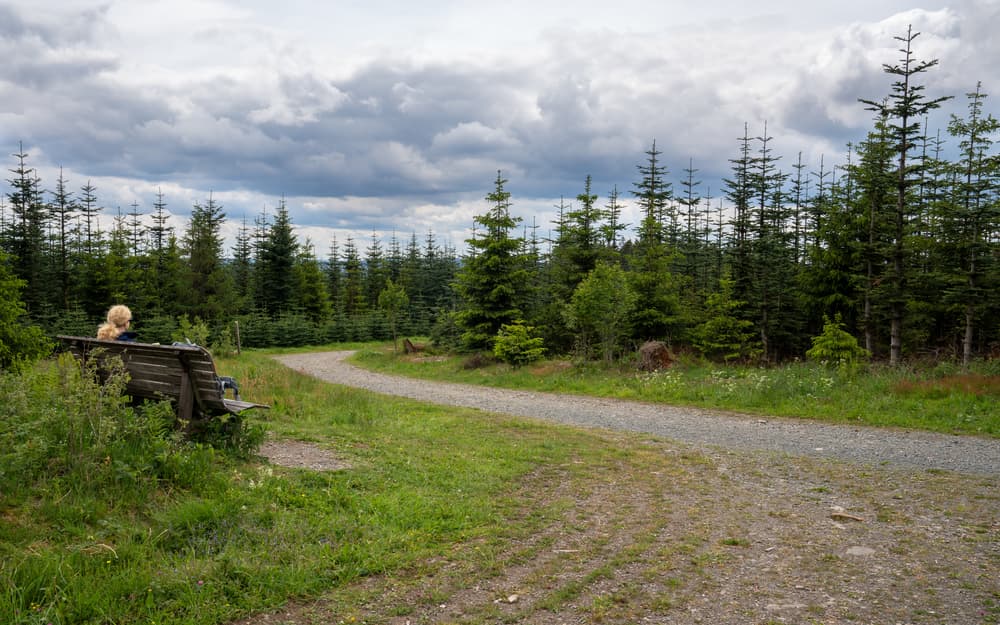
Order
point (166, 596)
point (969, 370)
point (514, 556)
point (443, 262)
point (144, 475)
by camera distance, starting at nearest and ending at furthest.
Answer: point (166, 596) < point (514, 556) < point (144, 475) < point (969, 370) < point (443, 262)

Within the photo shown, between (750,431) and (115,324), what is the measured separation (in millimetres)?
9542

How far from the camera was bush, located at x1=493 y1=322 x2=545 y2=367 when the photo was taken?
69.5 feet

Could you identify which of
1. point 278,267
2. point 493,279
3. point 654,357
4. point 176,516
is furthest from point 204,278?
point 176,516

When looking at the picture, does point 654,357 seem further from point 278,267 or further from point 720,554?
point 278,267

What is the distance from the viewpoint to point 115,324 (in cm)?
717

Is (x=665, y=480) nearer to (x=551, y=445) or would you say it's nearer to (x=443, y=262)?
(x=551, y=445)

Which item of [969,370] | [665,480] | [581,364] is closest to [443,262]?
[581,364]

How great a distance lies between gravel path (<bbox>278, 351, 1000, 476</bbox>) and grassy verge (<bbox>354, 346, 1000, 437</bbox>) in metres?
0.73

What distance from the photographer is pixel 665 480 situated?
6.82 meters

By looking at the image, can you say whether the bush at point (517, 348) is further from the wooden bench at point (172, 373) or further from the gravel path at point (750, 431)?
the wooden bench at point (172, 373)

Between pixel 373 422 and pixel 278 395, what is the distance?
2.65 metres

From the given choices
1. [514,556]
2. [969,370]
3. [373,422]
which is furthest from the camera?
[969,370]

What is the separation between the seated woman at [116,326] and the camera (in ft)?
23.0

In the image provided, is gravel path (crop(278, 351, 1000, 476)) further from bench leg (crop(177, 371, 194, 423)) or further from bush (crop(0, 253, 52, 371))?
bush (crop(0, 253, 52, 371))
